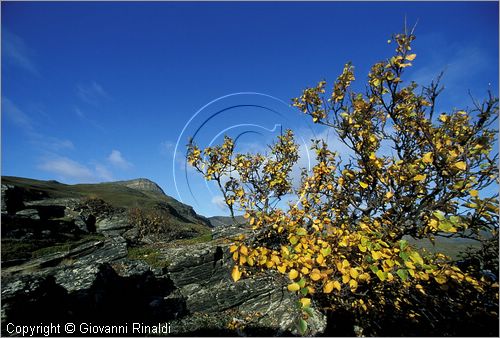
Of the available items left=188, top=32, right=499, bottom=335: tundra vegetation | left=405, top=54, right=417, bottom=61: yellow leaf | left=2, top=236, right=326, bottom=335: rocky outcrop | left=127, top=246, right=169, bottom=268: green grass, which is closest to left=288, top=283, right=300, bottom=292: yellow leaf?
left=188, top=32, right=499, bottom=335: tundra vegetation

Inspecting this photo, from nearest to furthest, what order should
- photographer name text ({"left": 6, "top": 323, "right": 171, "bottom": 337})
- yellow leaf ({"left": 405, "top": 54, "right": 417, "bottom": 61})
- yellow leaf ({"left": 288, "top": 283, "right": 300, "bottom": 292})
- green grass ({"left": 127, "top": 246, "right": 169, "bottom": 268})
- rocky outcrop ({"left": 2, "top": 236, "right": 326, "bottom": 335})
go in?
yellow leaf ({"left": 288, "top": 283, "right": 300, "bottom": 292}) → yellow leaf ({"left": 405, "top": 54, "right": 417, "bottom": 61}) → photographer name text ({"left": 6, "top": 323, "right": 171, "bottom": 337}) → rocky outcrop ({"left": 2, "top": 236, "right": 326, "bottom": 335}) → green grass ({"left": 127, "top": 246, "right": 169, "bottom": 268})

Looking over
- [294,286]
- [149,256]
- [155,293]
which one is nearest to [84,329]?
[155,293]

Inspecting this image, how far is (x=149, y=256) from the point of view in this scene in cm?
2184

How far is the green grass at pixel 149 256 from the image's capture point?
66.9 feet

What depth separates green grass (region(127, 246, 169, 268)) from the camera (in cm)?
2041

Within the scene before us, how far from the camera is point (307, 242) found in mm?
6512

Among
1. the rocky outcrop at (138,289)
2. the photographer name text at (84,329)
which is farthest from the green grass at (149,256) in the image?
the photographer name text at (84,329)

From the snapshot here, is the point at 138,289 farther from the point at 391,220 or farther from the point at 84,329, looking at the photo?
the point at 391,220

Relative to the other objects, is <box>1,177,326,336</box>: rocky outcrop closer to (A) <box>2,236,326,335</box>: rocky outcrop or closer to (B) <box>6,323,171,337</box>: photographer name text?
(A) <box>2,236,326,335</box>: rocky outcrop

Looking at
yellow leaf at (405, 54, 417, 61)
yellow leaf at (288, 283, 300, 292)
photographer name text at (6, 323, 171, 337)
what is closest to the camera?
yellow leaf at (288, 283, 300, 292)

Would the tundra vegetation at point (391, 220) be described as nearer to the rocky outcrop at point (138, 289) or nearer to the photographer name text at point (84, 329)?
the rocky outcrop at point (138, 289)

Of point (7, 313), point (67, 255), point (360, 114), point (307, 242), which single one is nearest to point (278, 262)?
point (307, 242)

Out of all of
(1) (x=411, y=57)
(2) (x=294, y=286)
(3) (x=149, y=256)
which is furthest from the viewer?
(3) (x=149, y=256)

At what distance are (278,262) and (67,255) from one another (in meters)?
20.1
